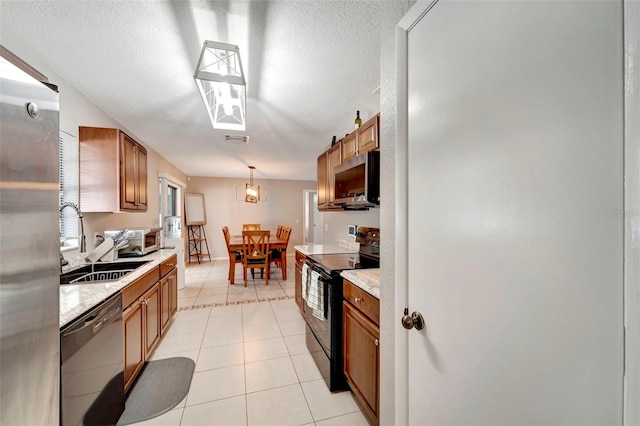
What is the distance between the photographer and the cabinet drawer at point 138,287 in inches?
62.7

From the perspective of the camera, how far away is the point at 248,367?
2059 millimetres

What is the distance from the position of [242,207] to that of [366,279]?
19.9 ft

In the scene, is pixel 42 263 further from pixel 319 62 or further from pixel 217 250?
pixel 217 250

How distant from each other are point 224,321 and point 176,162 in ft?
11.8

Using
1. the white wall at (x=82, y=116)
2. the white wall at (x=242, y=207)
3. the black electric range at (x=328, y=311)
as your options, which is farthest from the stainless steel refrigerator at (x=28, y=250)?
the white wall at (x=242, y=207)

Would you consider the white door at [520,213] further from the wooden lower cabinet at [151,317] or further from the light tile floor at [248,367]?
the wooden lower cabinet at [151,317]

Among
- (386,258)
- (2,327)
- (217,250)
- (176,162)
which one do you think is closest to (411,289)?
(386,258)

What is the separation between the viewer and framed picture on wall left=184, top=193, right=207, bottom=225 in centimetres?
629

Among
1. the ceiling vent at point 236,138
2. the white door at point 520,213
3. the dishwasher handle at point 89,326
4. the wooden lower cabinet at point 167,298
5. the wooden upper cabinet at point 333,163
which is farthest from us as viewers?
the ceiling vent at point 236,138

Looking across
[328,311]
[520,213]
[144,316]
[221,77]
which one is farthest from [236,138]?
[520,213]

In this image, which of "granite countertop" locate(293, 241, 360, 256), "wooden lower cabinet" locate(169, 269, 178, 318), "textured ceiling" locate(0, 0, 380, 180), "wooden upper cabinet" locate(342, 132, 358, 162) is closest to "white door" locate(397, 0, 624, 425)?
"textured ceiling" locate(0, 0, 380, 180)

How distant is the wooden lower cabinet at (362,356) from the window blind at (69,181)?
7.93ft

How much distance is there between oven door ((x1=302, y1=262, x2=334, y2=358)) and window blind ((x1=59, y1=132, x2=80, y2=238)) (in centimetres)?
210

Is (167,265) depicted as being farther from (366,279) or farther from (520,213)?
(520,213)
